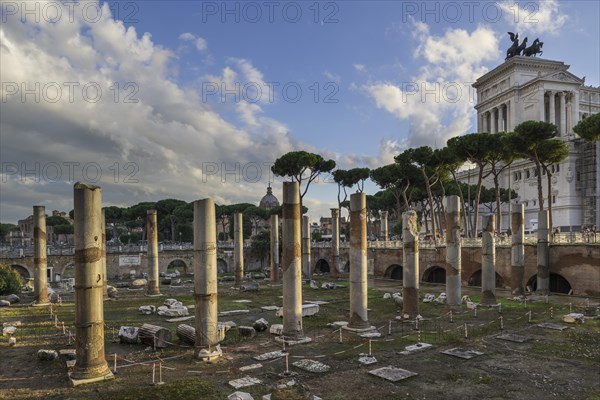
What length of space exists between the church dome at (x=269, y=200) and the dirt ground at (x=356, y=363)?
84.4 meters

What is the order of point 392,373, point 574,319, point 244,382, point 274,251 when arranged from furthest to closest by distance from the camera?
point 274,251 → point 574,319 → point 392,373 → point 244,382

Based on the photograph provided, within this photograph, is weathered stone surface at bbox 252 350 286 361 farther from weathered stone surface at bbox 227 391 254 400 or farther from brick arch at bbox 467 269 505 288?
brick arch at bbox 467 269 505 288

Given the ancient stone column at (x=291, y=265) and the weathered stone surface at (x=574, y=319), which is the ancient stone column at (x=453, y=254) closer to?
the weathered stone surface at (x=574, y=319)

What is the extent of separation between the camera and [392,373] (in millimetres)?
11656

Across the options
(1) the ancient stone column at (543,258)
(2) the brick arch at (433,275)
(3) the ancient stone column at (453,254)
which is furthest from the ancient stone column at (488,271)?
(2) the brick arch at (433,275)

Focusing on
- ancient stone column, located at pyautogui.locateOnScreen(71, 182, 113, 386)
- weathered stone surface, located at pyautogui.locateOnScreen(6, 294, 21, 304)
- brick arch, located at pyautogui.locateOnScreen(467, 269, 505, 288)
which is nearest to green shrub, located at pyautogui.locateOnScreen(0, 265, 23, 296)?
weathered stone surface, located at pyautogui.locateOnScreen(6, 294, 21, 304)

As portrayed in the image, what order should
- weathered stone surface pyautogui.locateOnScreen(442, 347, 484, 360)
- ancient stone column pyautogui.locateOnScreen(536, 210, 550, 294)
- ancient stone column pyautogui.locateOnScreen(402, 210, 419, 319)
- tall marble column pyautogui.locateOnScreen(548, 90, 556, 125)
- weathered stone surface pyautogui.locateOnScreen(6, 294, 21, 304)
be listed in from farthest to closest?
tall marble column pyautogui.locateOnScreen(548, 90, 556, 125) < ancient stone column pyautogui.locateOnScreen(536, 210, 550, 294) < weathered stone surface pyautogui.locateOnScreen(6, 294, 21, 304) < ancient stone column pyautogui.locateOnScreen(402, 210, 419, 319) < weathered stone surface pyautogui.locateOnScreen(442, 347, 484, 360)

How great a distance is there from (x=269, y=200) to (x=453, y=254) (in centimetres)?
8722

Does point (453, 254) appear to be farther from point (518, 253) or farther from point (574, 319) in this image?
point (518, 253)

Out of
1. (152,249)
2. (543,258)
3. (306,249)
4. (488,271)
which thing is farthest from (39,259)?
(543,258)

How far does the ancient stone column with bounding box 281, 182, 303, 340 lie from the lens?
15.1 metres

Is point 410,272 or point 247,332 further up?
point 410,272

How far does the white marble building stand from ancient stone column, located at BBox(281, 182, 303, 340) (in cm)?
4955

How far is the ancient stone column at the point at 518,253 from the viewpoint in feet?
86.4
